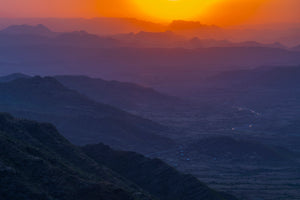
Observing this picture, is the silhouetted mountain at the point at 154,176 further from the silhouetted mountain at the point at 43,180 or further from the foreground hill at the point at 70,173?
the silhouetted mountain at the point at 43,180

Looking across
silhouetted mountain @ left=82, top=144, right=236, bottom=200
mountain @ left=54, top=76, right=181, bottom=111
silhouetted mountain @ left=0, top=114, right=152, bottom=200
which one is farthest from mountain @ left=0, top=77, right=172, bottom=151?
silhouetted mountain @ left=0, top=114, right=152, bottom=200

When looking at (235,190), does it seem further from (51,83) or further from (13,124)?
(51,83)

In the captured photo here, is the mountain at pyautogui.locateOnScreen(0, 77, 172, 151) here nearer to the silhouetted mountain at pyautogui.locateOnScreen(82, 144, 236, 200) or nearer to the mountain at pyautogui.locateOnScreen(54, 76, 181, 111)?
the mountain at pyautogui.locateOnScreen(54, 76, 181, 111)

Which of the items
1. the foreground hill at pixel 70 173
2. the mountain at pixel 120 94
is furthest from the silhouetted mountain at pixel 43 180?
the mountain at pixel 120 94

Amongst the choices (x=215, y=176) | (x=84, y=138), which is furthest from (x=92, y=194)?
(x=84, y=138)

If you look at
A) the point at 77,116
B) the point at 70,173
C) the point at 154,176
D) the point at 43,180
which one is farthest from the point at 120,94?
the point at 43,180

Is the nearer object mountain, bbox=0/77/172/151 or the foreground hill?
the foreground hill

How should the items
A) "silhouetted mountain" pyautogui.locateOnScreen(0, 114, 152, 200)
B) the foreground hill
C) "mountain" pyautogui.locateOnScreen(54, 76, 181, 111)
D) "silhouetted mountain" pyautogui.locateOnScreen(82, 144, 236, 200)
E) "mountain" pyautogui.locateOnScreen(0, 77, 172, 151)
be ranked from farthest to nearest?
"mountain" pyautogui.locateOnScreen(54, 76, 181, 111), "mountain" pyautogui.locateOnScreen(0, 77, 172, 151), "silhouetted mountain" pyautogui.locateOnScreen(82, 144, 236, 200), the foreground hill, "silhouetted mountain" pyautogui.locateOnScreen(0, 114, 152, 200)
